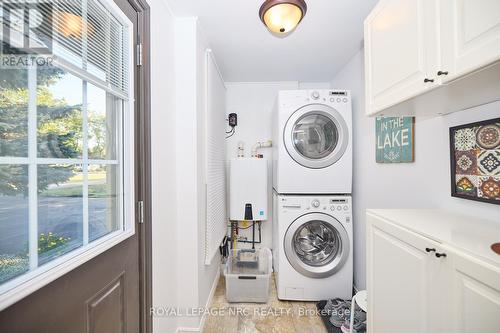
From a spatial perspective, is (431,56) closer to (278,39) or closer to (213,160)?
(278,39)

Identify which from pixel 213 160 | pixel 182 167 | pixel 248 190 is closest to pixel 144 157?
pixel 182 167

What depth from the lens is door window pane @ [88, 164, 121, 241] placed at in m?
0.85

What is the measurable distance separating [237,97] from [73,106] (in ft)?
7.44

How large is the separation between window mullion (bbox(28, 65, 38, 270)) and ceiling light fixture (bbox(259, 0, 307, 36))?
1.24 m

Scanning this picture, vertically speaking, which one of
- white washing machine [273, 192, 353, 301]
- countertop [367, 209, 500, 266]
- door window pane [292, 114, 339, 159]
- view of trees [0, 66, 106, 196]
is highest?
door window pane [292, 114, 339, 159]

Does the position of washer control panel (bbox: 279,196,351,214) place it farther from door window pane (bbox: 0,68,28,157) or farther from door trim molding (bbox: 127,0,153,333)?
door window pane (bbox: 0,68,28,157)

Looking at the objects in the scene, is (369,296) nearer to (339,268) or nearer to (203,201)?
(339,268)

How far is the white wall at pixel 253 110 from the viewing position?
111 inches

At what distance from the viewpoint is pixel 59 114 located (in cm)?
70

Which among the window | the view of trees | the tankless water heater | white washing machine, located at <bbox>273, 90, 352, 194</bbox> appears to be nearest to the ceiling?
white washing machine, located at <bbox>273, 90, 352, 194</bbox>

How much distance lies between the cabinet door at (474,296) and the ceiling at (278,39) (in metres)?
1.60

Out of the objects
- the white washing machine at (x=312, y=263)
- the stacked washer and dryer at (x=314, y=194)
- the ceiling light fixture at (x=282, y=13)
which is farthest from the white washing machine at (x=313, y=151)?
the ceiling light fixture at (x=282, y=13)

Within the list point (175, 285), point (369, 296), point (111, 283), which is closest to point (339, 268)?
point (369, 296)

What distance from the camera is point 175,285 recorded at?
1576mm
